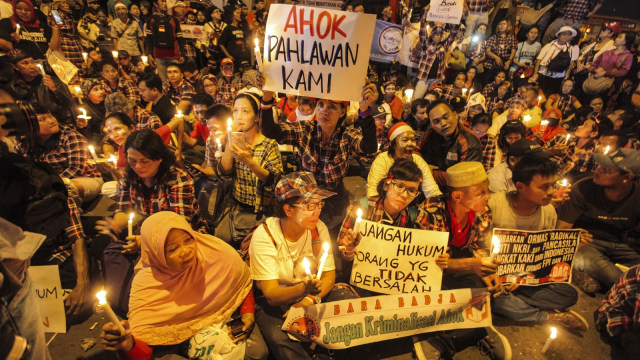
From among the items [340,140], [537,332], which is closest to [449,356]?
[537,332]

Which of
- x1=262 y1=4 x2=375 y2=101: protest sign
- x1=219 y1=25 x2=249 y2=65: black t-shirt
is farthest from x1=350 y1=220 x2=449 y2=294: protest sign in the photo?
x1=219 y1=25 x2=249 y2=65: black t-shirt

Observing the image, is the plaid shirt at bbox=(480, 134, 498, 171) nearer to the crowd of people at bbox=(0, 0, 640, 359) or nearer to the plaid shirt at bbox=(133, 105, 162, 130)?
the crowd of people at bbox=(0, 0, 640, 359)

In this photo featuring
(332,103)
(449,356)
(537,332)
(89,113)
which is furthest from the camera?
(89,113)

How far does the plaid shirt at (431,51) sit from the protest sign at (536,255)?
666cm

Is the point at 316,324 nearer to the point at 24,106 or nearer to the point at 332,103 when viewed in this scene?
the point at 332,103

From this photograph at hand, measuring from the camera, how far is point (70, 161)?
4.33 meters

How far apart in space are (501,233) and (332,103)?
2.27 metres

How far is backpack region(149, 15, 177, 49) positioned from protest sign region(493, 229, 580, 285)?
30.7ft

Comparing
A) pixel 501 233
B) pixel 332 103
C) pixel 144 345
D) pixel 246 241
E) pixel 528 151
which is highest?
pixel 332 103

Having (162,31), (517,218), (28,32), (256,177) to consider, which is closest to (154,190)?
(256,177)

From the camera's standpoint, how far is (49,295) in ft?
8.74

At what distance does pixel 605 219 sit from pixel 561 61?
8278mm

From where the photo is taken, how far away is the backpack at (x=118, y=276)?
2.93 meters

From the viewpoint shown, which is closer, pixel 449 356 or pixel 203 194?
pixel 449 356
